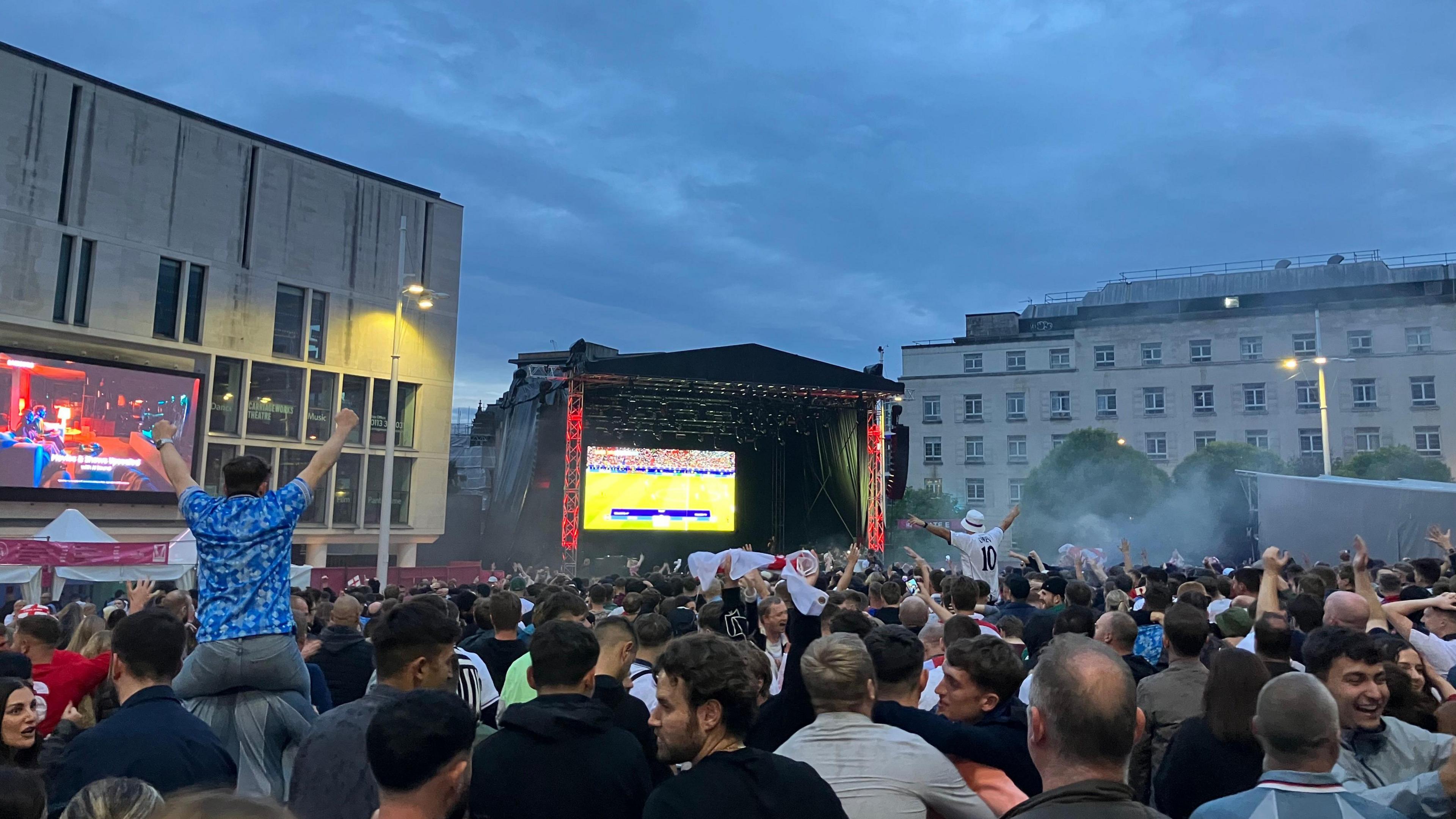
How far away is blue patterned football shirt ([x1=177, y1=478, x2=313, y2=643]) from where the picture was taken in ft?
12.6

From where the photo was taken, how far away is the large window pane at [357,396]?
27812 millimetres

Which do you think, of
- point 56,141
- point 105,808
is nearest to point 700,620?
point 105,808

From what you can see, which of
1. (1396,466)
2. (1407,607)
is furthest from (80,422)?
Answer: (1396,466)

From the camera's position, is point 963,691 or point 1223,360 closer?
point 963,691

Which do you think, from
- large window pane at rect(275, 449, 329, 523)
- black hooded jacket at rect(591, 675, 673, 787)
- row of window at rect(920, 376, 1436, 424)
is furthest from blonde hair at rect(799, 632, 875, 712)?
row of window at rect(920, 376, 1436, 424)

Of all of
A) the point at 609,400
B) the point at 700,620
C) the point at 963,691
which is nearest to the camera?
the point at 963,691

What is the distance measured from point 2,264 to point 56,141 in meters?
3.06

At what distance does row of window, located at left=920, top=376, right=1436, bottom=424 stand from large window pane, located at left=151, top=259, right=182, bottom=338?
121 feet

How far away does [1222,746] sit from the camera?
357 cm

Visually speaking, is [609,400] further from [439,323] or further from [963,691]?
[963,691]

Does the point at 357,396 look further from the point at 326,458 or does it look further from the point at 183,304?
the point at 326,458

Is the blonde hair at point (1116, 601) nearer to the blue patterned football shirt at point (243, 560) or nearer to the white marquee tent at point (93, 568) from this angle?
the blue patterned football shirt at point (243, 560)

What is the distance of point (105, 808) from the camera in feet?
5.88

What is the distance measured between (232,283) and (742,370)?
13.5m
